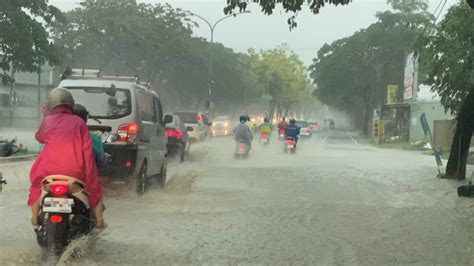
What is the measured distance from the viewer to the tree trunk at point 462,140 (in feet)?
48.7

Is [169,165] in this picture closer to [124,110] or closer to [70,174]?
[124,110]

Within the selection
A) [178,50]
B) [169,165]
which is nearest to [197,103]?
[178,50]

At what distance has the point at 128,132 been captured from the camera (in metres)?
9.60

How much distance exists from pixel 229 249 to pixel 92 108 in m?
4.01

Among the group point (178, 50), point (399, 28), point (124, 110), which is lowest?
point (124, 110)

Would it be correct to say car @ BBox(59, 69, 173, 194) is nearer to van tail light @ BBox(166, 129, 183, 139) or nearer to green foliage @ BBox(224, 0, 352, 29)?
green foliage @ BBox(224, 0, 352, 29)

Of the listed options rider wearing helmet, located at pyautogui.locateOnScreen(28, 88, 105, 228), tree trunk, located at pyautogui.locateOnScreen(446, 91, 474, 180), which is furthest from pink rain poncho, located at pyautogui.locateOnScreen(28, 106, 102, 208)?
tree trunk, located at pyautogui.locateOnScreen(446, 91, 474, 180)

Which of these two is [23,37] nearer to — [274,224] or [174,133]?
[174,133]

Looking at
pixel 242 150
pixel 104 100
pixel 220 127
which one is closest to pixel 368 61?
pixel 220 127

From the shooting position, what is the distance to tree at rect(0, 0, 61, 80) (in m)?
22.5

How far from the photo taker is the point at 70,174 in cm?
541

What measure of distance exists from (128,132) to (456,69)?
955 cm

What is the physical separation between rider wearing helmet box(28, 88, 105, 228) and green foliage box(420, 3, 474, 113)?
11.6 metres

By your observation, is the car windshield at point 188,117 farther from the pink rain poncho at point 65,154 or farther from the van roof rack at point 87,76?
the pink rain poncho at point 65,154
